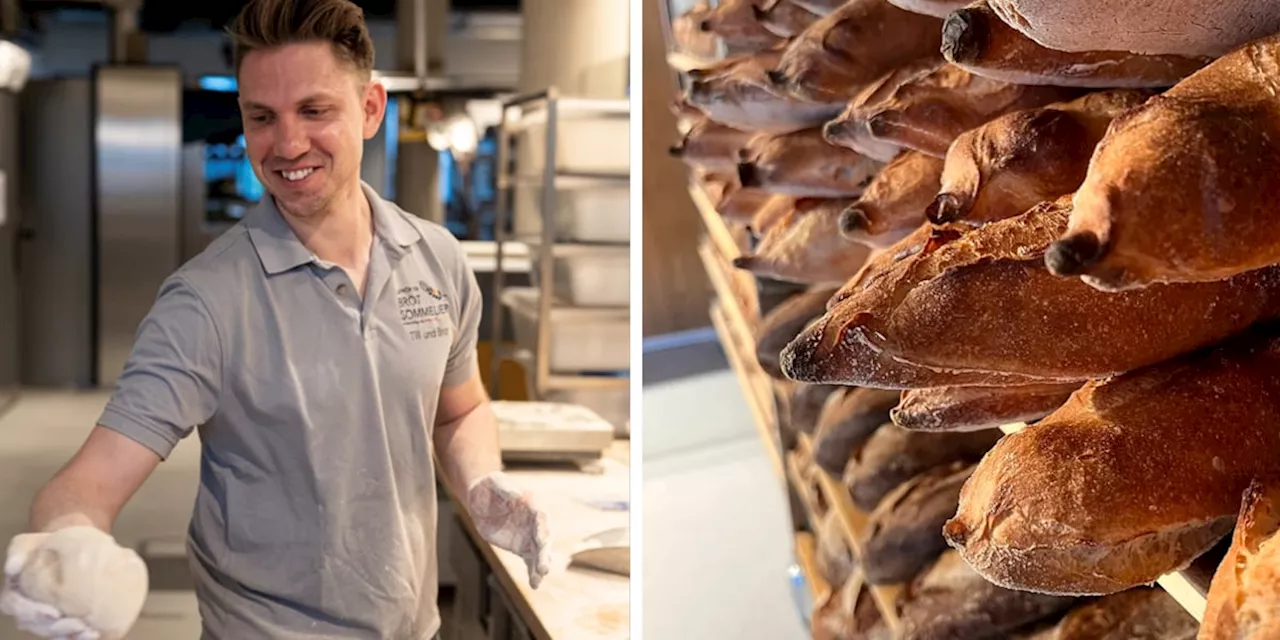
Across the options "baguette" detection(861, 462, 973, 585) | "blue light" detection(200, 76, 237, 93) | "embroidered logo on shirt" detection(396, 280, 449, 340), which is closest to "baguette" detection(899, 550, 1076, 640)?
"baguette" detection(861, 462, 973, 585)

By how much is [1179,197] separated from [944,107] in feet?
1.50

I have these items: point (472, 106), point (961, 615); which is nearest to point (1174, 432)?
point (961, 615)

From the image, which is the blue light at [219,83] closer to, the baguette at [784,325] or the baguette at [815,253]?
the baguette at [815,253]

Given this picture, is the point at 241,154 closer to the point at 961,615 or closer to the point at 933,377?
the point at 933,377

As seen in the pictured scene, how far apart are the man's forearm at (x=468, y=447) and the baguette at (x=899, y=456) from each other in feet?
1.85

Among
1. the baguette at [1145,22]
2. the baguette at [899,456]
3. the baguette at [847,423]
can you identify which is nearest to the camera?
the baguette at [1145,22]

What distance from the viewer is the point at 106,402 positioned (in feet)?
3.46

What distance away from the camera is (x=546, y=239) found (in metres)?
1.29

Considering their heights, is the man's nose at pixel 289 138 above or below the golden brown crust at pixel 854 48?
below

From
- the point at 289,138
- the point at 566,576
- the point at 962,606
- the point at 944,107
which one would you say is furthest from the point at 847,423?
the point at 289,138

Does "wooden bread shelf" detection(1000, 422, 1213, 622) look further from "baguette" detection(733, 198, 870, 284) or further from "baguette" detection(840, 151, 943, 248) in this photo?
"baguette" detection(733, 198, 870, 284)

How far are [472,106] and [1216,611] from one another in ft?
2.93

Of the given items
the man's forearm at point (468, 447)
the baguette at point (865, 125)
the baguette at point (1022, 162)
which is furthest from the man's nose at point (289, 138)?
the baguette at point (1022, 162)

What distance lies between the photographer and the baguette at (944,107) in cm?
89
